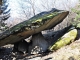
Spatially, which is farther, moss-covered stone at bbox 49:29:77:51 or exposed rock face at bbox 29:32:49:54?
exposed rock face at bbox 29:32:49:54

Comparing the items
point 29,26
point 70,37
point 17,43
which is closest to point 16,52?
point 17,43

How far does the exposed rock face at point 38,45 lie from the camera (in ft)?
40.2

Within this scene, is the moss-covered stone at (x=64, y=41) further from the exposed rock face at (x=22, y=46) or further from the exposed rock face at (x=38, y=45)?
the exposed rock face at (x=22, y=46)

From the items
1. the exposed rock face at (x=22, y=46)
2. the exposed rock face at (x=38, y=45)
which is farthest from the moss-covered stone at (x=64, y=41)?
the exposed rock face at (x=22, y=46)

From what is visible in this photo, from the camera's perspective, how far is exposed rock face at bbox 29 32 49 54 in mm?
12265

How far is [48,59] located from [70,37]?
112 inches

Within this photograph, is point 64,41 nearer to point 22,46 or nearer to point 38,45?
point 38,45

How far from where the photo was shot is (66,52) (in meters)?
9.84

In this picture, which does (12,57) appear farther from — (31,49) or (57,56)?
(57,56)

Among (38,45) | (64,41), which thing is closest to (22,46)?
(38,45)

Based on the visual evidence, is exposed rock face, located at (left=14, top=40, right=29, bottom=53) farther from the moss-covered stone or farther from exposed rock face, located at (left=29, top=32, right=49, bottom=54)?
the moss-covered stone

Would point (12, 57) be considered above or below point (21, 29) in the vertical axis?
below

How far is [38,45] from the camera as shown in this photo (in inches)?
500

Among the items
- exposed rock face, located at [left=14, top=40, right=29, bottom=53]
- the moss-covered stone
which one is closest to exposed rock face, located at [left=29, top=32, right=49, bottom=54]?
exposed rock face, located at [left=14, top=40, right=29, bottom=53]
